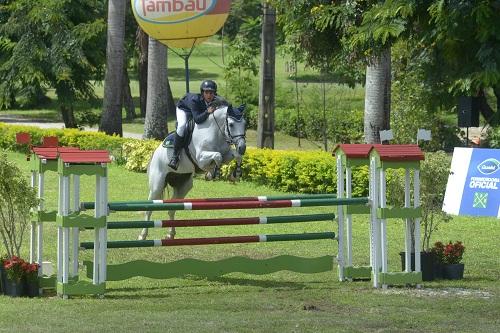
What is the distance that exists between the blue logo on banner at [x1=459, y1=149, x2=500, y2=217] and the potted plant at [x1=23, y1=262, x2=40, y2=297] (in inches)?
451

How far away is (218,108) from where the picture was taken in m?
15.5

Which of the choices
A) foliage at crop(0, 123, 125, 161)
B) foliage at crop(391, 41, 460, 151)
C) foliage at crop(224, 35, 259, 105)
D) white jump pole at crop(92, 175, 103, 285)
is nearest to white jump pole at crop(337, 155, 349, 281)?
white jump pole at crop(92, 175, 103, 285)

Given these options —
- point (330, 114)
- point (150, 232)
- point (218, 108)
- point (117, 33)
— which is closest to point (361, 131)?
point (330, 114)

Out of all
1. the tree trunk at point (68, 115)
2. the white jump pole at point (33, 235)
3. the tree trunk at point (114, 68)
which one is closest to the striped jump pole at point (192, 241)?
the white jump pole at point (33, 235)

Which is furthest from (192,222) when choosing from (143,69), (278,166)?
(143,69)

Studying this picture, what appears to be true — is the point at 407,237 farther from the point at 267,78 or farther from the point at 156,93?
the point at 267,78

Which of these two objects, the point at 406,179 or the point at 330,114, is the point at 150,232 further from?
the point at 330,114

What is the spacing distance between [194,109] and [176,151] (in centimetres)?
65

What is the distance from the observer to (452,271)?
14633mm

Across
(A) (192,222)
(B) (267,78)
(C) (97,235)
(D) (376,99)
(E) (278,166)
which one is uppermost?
(B) (267,78)

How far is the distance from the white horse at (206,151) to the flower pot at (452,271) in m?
3.04

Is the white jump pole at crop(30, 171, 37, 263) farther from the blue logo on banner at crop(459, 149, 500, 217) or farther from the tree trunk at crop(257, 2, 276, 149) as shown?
the tree trunk at crop(257, 2, 276, 149)

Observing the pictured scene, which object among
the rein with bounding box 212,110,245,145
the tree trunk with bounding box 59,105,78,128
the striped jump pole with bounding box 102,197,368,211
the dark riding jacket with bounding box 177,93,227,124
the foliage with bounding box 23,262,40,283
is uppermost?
the tree trunk with bounding box 59,105,78,128

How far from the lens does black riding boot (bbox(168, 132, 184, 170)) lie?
15.8 metres
